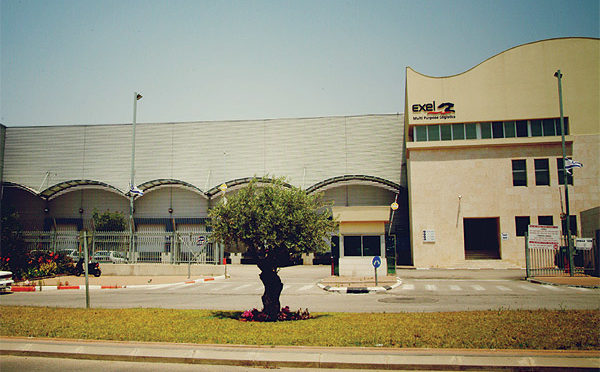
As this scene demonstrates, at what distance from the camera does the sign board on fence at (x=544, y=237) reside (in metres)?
25.7

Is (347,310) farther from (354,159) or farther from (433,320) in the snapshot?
(354,159)

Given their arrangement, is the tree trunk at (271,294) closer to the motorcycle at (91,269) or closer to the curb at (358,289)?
the curb at (358,289)

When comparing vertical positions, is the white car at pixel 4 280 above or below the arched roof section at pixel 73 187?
below

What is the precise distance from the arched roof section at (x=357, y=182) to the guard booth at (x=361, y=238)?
56.8 feet

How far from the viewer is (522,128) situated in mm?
37562

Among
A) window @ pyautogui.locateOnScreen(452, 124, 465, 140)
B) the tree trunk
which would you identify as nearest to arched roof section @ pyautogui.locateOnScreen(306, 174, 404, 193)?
window @ pyautogui.locateOnScreen(452, 124, 465, 140)

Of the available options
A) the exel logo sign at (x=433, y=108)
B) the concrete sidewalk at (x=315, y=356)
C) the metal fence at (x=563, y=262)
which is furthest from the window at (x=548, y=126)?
the concrete sidewalk at (x=315, y=356)

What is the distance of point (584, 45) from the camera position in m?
37.3

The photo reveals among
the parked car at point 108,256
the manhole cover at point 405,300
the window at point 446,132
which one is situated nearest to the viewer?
the manhole cover at point 405,300

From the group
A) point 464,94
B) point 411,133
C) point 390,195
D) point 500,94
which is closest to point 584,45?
point 500,94

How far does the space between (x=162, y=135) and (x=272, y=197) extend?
140 feet

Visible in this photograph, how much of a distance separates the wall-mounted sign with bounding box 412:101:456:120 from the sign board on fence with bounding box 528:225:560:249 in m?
14.7

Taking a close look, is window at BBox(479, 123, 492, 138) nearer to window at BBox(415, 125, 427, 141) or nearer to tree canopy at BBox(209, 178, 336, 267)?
window at BBox(415, 125, 427, 141)

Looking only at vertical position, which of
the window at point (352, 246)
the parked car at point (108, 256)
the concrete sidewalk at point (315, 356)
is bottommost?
the concrete sidewalk at point (315, 356)
